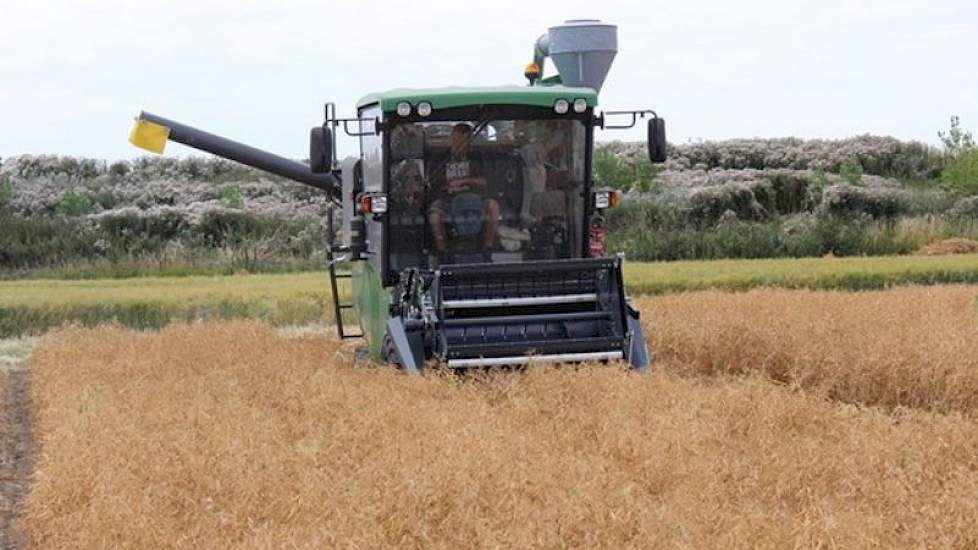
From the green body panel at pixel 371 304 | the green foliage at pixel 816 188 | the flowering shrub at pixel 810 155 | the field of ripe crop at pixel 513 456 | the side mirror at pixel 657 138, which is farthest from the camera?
the flowering shrub at pixel 810 155

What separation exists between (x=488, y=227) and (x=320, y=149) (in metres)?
1.64

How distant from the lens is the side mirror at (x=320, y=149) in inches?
496

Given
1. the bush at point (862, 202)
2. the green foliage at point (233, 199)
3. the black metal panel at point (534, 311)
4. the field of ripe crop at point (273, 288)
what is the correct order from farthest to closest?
the green foliage at point (233, 199), the bush at point (862, 202), the field of ripe crop at point (273, 288), the black metal panel at point (534, 311)

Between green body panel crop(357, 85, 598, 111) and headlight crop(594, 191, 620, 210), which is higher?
green body panel crop(357, 85, 598, 111)

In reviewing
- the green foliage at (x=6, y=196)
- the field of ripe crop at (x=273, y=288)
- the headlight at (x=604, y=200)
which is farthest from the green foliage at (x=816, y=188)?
the headlight at (x=604, y=200)

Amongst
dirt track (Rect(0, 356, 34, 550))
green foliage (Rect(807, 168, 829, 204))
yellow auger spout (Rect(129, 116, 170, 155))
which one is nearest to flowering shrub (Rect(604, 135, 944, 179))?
green foliage (Rect(807, 168, 829, 204))

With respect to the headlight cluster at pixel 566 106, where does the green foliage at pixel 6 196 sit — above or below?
below

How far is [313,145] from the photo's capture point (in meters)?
12.6

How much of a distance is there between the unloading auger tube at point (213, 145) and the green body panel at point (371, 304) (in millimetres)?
2190

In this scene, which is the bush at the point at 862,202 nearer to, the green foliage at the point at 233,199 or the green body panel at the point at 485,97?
the green foliage at the point at 233,199

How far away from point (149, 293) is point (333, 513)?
16.9m

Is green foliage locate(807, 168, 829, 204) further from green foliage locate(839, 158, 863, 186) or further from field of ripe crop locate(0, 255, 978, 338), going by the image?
field of ripe crop locate(0, 255, 978, 338)

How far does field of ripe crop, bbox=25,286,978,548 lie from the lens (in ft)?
22.5

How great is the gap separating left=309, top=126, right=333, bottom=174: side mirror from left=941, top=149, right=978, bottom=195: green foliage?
101 ft
